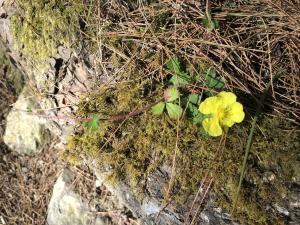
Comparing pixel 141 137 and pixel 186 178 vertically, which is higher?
pixel 141 137

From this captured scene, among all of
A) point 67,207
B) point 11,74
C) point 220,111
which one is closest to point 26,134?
point 11,74

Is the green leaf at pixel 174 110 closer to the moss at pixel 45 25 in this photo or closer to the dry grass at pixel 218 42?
the dry grass at pixel 218 42

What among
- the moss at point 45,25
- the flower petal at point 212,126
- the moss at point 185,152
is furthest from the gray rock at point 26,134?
the flower petal at point 212,126

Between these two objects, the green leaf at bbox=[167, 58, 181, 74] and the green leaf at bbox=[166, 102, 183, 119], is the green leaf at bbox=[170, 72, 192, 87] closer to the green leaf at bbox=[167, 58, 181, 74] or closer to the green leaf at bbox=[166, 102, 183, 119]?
the green leaf at bbox=[167, 58, 181, 74]

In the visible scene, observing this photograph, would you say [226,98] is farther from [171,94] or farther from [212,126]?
[171,94]

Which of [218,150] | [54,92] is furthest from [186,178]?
[54,92]

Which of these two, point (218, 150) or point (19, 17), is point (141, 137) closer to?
point (218, 150)

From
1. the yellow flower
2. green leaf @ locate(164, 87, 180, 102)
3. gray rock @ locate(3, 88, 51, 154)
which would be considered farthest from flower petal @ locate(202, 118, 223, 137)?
gray rock @ locate(3, 88, 51, 154)
